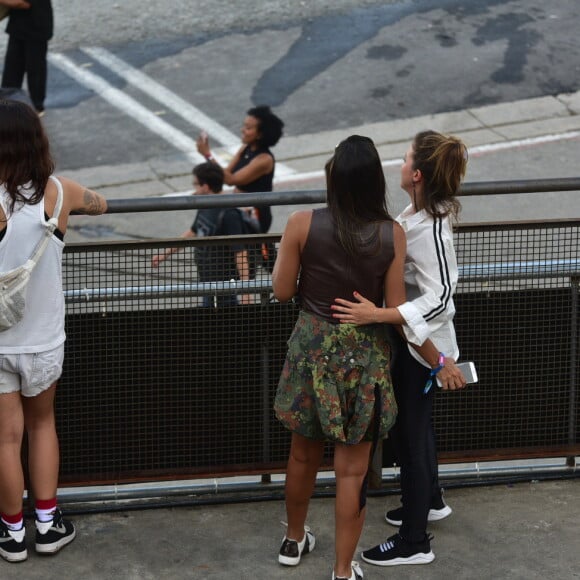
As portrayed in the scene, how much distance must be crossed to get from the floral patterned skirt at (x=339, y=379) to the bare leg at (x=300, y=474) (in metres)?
0.17

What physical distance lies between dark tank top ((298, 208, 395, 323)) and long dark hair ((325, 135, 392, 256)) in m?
0.03

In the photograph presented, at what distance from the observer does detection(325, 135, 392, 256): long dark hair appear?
4137 millimetres

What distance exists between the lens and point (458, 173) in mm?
4383

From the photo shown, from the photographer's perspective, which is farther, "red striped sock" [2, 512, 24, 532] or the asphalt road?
the asphalt road

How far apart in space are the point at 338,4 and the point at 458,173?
11874 millimetres

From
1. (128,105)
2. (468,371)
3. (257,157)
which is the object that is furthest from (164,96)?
(468,371)

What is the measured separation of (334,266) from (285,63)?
10.3 m

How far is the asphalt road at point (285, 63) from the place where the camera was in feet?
42.0

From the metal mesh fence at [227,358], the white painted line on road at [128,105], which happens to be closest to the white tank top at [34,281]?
the metal mesh fence at [227,358]

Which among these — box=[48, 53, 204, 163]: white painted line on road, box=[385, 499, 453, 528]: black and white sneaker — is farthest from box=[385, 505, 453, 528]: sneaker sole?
box=[48, 53, 204, 163]: white painted line on road

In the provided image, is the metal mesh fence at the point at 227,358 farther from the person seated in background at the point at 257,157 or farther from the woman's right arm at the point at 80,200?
the person seated in background at the point at 257,157

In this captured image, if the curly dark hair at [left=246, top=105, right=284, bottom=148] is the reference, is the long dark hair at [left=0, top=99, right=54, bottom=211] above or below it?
above

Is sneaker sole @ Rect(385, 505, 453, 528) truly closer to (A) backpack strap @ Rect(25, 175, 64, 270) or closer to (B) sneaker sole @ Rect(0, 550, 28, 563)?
(B) sneaker sole @ Rect(0, 550, 28, 563)

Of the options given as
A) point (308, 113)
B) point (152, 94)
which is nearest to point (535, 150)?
point (308, 113)
